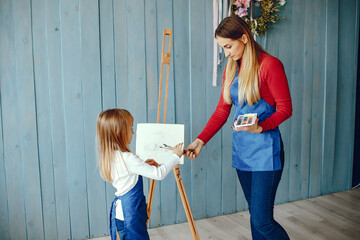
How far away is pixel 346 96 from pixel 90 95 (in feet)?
8.34

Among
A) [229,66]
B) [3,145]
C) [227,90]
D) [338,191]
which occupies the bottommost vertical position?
[338,191]

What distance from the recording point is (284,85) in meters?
1.62

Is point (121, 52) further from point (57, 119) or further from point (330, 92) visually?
point (330, 92)

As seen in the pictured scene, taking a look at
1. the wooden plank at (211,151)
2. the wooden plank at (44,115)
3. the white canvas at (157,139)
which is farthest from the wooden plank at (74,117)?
the wooden plank at (211,151)

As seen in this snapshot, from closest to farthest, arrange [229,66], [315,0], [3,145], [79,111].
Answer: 1. [229,66]
2. [3,145]
3. [79,111]
4. [315,0]

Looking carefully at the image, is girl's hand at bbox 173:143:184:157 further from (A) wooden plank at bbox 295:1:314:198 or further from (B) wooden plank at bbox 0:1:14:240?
(A) wooden plank at bbox 295:1:314:198

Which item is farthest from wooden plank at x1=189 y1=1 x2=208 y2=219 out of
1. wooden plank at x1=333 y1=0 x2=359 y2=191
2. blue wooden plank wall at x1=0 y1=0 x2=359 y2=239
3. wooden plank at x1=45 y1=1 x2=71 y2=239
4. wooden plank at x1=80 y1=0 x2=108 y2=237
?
wooden plank at x1=333 y1=0 x2=359 y2=191

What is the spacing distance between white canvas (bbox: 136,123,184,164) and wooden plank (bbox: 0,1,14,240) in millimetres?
864

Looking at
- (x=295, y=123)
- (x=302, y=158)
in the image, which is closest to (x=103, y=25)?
(x=295, y=123)

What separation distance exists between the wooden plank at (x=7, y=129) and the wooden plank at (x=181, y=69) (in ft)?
3.76

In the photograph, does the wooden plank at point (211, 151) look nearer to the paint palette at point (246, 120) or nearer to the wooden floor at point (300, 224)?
the wooden floor at point (300, 224)

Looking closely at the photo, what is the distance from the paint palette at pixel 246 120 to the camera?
5.13 feet

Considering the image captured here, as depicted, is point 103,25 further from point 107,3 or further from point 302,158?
point 302,158

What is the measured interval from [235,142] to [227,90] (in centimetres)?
30
